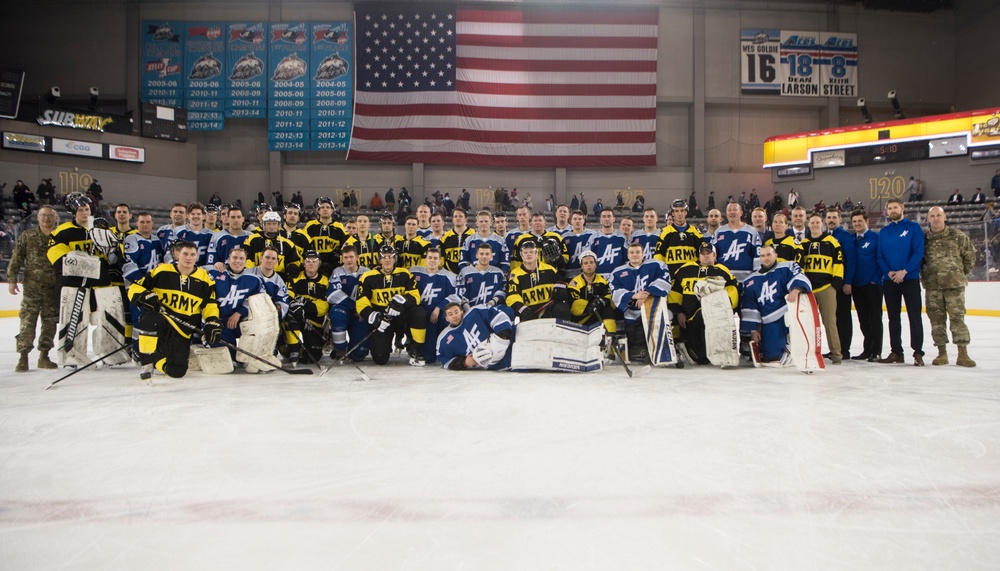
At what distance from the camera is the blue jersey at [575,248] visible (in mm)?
7043

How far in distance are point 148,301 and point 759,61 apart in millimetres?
25118

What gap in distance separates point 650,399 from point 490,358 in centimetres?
184

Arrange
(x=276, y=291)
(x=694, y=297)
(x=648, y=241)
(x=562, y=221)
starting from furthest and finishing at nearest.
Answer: (x=562, y=221), (x=648, y=241), (x=694, y=297), (x=276, y=291)

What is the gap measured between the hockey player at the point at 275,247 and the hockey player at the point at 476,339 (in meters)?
1.95

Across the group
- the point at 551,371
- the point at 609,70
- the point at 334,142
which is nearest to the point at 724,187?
the point at 609,70

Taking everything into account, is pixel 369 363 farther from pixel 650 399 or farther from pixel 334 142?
pixel 334 142

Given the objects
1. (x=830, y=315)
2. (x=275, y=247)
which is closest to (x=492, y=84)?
(x=275, y=247)

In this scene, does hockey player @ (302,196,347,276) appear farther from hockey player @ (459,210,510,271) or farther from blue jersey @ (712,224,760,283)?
blue jersey @ (712,224,760,283)

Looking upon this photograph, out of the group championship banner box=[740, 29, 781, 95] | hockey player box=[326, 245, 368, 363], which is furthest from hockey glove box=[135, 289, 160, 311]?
championship banner box=[740, 29, 781, 95]

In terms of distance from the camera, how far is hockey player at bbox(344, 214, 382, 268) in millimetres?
7047

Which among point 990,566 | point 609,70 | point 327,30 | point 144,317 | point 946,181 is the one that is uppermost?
point 327,30

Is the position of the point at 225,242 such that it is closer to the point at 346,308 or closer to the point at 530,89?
the point at 346,308

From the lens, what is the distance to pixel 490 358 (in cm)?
570

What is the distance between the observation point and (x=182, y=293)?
5.17 m
